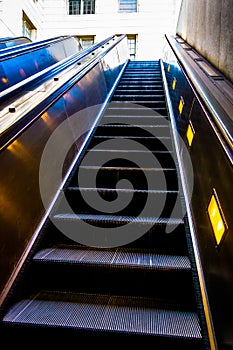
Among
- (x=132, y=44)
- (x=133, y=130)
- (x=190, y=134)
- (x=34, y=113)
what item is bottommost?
(x=133, y=130)

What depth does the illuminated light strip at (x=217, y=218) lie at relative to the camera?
4.70ft

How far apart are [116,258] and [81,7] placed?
14642 mm

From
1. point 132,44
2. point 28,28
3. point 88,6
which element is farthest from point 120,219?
point 88,6

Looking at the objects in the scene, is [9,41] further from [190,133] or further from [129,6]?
[129,6]

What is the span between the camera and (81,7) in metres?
14.0

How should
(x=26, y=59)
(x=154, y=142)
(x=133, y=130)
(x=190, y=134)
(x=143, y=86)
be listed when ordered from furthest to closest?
(x=26, y=59)
(x=143, y=86)
(x=133, y=130)
(x=154, y=142)
(x=190, y=134)

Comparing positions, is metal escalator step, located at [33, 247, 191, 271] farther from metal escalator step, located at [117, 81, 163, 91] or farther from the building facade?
the building facade

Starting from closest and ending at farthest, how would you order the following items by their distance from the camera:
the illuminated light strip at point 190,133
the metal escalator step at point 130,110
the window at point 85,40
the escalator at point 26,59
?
the illuminated light strip at point 190,133 < the metal escalator step at point 130,110 < the escalator at point 26,59 < the window at point 85,40

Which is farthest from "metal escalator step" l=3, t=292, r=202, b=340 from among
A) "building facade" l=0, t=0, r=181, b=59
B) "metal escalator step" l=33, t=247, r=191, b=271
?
"building facade" l=0, t=0, r=181, b=59

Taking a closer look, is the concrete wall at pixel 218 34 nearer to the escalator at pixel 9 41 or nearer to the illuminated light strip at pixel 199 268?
the illuminated light strip at pixel 199 268

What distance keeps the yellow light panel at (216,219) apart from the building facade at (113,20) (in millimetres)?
12927

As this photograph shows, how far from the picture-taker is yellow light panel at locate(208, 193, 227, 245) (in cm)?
144

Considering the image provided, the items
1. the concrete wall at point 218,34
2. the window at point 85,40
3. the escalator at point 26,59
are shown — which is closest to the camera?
the concrete wall at point 218,34

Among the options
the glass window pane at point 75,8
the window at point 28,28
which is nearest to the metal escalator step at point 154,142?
the window at point 28,28
